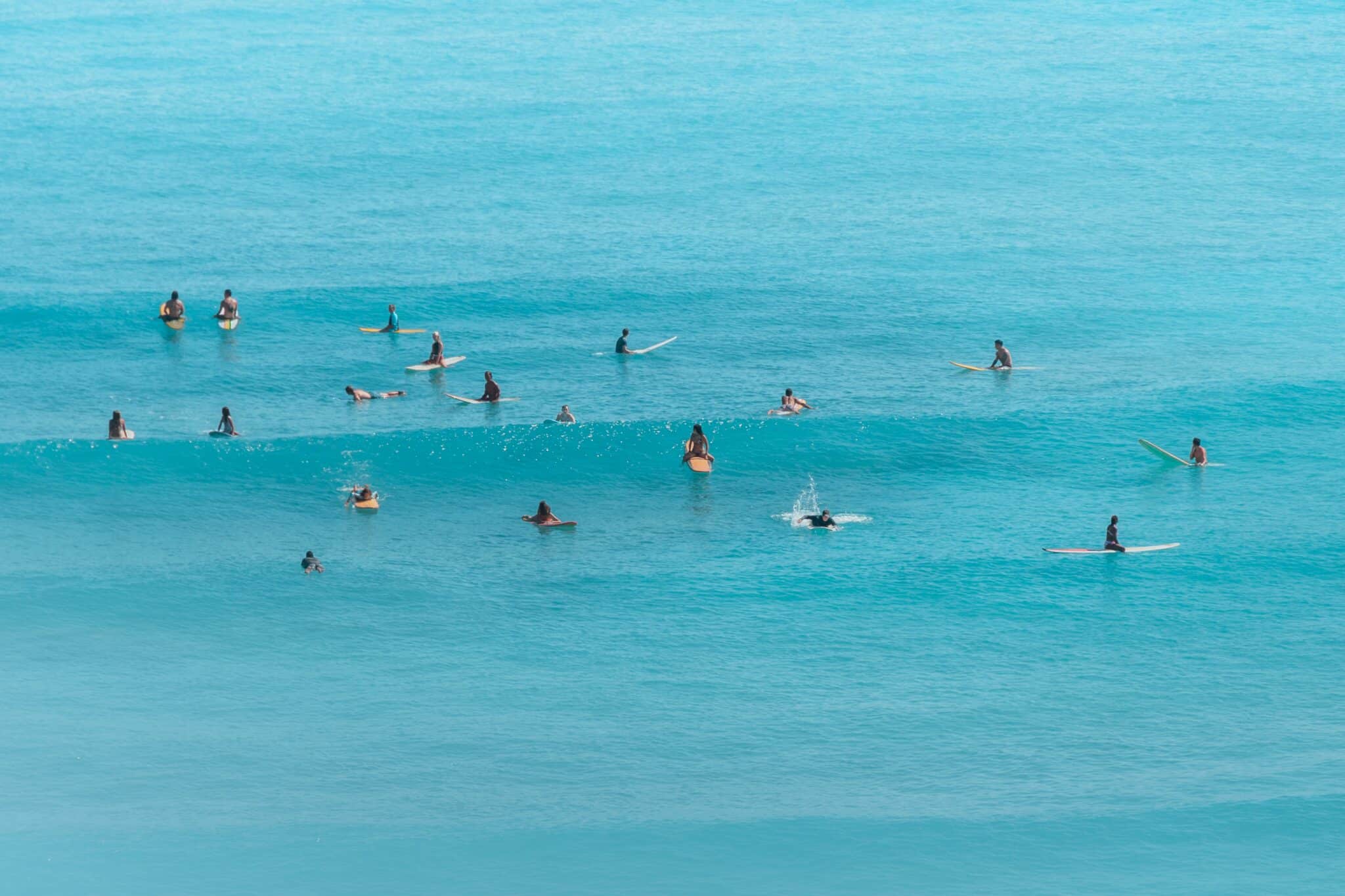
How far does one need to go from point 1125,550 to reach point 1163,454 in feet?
27.1

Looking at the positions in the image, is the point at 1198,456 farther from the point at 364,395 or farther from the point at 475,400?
the point at 364,395

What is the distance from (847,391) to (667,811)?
27.6 meters

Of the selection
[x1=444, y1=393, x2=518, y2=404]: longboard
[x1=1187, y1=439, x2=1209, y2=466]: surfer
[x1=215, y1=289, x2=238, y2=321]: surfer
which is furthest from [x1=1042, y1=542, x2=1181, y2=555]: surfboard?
[x1=215, y1=289, x2=238, y2=321]: surfer

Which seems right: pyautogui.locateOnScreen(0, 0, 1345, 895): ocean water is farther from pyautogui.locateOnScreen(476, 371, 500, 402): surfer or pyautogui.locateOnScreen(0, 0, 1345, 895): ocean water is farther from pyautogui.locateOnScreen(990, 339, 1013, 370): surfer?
pyautogui.locateOnScreen(990, 339, 1013, 370): surfer

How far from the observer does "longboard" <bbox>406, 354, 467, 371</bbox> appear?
6531cm

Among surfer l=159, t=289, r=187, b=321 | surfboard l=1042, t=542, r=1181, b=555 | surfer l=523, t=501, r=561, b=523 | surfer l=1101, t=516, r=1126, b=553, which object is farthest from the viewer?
surfer l=159, t=289, r=187, b=321

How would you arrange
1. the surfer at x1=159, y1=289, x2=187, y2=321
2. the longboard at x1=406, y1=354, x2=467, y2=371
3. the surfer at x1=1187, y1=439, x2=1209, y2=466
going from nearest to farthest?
the surfer at x1=1187, y1=439, x2=1209, y2=466
the longboard at x1=406, y1=354, x2=467, y2=371
the surfer at x1=159, y1=289, x2=187, y2=321

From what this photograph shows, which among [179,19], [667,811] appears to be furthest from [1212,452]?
[179,19]

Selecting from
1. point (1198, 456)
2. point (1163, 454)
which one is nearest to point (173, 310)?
point (1163, 454)

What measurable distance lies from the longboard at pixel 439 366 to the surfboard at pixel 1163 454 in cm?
2558

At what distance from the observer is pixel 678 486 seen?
5594 centimetres

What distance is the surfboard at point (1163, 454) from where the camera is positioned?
57.1m

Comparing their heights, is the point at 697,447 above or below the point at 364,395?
below

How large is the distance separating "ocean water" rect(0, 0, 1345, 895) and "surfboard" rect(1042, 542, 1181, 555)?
1.30 ft
